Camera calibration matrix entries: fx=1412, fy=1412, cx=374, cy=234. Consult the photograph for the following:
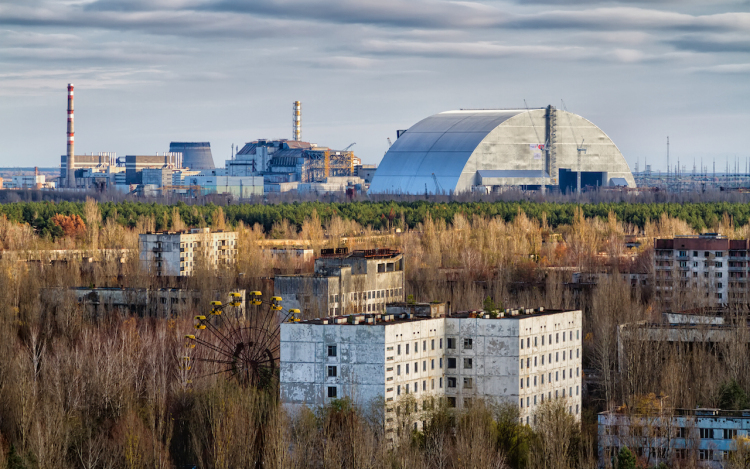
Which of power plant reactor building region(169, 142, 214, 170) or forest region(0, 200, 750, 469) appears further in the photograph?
power plant reactor building region(169, 142, 214, 170)

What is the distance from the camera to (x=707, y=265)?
4356 cm

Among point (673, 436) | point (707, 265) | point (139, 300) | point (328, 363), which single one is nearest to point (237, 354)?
point (328, 363)

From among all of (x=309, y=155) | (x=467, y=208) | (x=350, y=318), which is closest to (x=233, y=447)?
(x=350, y=318)

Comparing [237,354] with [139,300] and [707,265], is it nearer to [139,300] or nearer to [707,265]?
[139,300]

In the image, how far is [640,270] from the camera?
4738cm

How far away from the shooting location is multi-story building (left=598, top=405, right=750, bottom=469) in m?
21.7

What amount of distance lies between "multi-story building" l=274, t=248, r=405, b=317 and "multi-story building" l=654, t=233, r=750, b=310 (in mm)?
8444

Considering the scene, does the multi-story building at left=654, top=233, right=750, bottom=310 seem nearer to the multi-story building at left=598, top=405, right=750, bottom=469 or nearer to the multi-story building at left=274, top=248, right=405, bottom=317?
the multi-story building at left=274, top=248, right=405, bottom=317

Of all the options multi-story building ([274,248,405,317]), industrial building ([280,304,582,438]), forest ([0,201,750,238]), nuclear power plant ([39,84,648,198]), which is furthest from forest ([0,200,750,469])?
nuclear power plant ([39,84,648,198])

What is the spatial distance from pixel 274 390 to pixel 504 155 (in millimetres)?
60866

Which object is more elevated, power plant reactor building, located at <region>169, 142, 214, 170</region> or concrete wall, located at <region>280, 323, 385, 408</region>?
power plant reactor building, located at <region>169, 142, 214, 170</region>

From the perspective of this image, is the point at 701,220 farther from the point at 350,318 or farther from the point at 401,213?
the point at 350,318

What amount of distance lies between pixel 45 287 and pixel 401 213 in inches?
1186

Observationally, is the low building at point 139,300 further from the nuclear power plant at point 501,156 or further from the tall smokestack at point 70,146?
the tall smokestack at point 70,146
